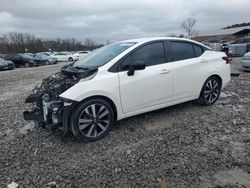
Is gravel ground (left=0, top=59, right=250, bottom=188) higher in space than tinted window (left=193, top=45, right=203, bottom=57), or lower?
lower

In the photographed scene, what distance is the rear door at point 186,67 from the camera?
4.71 metres

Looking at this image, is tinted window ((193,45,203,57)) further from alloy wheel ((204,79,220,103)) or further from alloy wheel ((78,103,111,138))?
alloy wheel ((78,103,111,138))

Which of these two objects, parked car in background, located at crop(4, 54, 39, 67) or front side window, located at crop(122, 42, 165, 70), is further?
parked car in background, located at crop(4, 54, 39, 67)

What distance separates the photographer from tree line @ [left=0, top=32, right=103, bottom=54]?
47.7 metres

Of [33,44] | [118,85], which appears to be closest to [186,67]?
[118,85]

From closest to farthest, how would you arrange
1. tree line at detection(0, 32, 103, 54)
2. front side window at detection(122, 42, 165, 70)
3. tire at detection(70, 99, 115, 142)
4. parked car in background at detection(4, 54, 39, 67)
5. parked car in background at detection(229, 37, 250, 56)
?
tire at detection(70, 99, 115, 142) → front side window at detection(122, 42, 165, 70) → parked car in background at detection(229, 37, 250, 56) → parked car in background at detection(4, 54, 39, 67) → tree line at detection(0, 32, 103, 54)

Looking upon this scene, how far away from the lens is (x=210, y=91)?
5.39m

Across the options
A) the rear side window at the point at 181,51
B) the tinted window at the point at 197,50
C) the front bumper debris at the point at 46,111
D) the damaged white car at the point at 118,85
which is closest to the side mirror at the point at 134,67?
the damaged white car at the point at 118,85

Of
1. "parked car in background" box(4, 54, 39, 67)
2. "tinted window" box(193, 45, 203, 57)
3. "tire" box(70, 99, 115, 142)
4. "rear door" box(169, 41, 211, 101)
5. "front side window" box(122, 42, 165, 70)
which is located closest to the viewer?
"tire" box(70, 99, 115, 142)

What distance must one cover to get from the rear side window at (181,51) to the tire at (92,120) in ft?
5.93

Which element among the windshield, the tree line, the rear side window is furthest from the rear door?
the tree line

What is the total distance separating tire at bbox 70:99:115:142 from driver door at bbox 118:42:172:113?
349 millimetres

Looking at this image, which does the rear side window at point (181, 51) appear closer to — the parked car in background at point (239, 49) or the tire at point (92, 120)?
the tire at point (92, 120)

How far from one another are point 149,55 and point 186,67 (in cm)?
88
